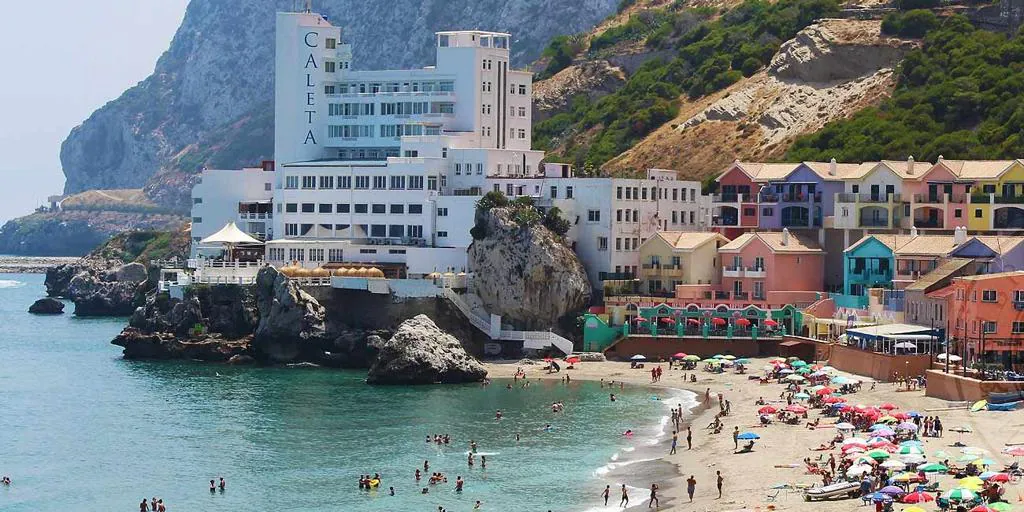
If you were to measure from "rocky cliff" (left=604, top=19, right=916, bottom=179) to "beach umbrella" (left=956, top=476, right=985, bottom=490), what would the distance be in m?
79.3

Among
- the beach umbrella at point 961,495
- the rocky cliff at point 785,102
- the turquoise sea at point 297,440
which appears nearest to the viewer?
the beach umbrella at point 961,495

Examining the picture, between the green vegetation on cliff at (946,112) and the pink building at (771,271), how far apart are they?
60.0 ft

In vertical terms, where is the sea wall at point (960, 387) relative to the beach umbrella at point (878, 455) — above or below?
above

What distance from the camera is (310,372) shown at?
4252 inches

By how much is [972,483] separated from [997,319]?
→ 1111 inches

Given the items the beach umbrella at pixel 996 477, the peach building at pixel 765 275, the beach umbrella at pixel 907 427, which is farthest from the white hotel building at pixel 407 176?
the beach umbrella at pixel 996 477

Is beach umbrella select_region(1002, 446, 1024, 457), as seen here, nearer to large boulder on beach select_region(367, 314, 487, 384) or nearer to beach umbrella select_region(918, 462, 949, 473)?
beach umbrella select_region(918, 462, 949, 473)

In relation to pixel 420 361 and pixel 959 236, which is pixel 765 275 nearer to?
pixel 959 236

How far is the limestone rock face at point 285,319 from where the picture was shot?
360ft

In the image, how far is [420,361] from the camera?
328 feet

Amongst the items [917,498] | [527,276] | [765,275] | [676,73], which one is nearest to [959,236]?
[765,275]

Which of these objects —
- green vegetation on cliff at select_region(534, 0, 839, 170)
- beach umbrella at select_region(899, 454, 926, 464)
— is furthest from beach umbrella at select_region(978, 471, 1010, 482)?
green vegetation on cliff at select_region(534, 0, 839, 170)

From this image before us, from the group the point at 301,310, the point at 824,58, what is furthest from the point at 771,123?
the point at 301,310

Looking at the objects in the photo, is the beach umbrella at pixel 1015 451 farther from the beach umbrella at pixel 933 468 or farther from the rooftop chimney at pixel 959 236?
the rooftop chimney at pixel 959 236
